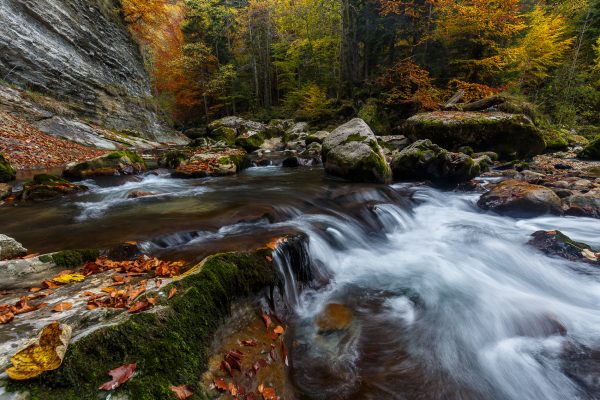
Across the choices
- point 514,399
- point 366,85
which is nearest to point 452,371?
point 514,399

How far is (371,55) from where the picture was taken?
21453mm

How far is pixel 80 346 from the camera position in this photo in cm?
159

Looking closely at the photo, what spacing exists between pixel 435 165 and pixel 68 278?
9.43 metres

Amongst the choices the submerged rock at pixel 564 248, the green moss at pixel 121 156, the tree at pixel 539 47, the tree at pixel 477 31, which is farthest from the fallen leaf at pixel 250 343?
the tree at pixel 539 47

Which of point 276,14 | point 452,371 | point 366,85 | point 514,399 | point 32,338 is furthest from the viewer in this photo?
point 276,14

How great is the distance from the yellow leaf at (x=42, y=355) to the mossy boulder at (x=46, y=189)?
6713 mm

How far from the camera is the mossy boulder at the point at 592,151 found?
40.4 feet

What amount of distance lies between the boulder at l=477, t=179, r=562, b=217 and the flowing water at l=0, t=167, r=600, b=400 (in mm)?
284

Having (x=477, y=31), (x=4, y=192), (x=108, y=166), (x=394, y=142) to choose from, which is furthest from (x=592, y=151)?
(x=4, y=192)

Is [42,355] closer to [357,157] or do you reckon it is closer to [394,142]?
[357,157]

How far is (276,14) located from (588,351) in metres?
32.3

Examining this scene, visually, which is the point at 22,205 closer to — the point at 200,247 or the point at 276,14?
the point at 200,247

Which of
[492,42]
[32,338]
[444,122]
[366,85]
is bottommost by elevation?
[32,338]

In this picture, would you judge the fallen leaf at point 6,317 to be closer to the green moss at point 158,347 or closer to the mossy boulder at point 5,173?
the green moss at point 158,347
